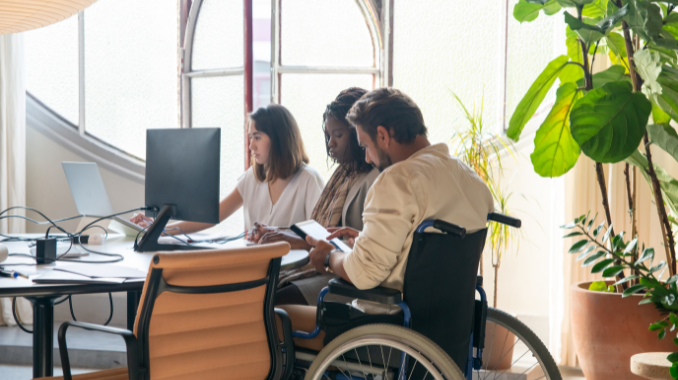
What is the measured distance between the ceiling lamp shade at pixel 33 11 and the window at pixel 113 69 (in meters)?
1.38

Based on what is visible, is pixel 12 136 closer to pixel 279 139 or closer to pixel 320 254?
pixel 279 139

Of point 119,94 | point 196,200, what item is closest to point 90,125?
point 119,94

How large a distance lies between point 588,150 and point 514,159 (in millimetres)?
1308

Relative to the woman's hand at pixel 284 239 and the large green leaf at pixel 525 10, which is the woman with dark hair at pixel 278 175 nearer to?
the woman's hand at pixel 284 239

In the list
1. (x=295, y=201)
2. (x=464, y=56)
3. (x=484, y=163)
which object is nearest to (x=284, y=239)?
(x=295, y=201)

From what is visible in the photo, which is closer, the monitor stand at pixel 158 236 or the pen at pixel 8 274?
the pen at pixel 8 274

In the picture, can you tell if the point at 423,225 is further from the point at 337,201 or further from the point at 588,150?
the point at 337,201

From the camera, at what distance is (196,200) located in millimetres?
1963

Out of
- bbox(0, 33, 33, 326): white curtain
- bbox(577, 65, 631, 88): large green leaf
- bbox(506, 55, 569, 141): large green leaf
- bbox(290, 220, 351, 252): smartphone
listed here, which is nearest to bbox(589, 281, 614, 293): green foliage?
bbox(506, 55, 569, 141): large green leaf

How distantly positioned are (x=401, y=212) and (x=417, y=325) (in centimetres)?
29

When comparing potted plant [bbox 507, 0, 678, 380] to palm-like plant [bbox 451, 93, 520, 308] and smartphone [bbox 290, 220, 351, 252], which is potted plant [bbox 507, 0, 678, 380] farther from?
smartphone [bbox 290, 220, 351, 252]

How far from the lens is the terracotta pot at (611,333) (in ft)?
7.02

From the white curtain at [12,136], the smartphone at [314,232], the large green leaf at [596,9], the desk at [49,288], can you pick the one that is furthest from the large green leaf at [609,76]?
the white curtain at [12,136]

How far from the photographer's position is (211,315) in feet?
4.66
